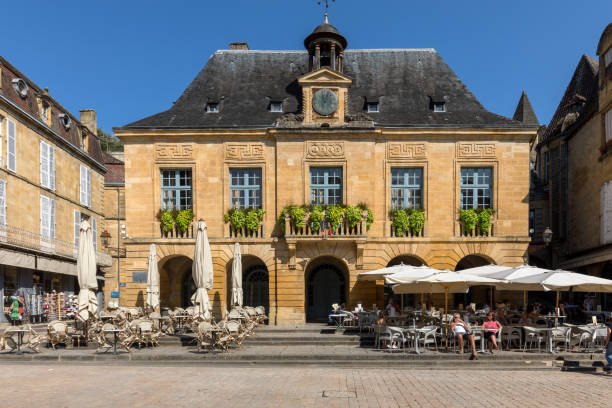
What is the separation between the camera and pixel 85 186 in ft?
104

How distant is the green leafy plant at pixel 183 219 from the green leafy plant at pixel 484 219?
1134cm

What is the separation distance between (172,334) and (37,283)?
11814 mm

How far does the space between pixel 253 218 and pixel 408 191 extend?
629cm

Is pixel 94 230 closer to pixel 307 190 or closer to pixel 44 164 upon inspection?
pixel 44 164

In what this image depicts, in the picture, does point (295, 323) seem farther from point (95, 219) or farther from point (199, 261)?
point (95, 219)

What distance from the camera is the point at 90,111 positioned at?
130 ft

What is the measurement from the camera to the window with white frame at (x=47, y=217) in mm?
25953

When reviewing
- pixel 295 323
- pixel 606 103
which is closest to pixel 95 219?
pixel 295 323

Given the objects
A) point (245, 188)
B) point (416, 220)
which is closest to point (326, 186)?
point (245, 188)

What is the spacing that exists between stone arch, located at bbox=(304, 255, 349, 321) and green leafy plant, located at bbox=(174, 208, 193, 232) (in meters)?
5.42

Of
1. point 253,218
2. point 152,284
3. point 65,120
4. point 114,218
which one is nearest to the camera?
point 152,284

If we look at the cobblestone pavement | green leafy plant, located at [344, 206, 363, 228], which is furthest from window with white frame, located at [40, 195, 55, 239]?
green leafy plant, located at [344, 206, 363, 228]

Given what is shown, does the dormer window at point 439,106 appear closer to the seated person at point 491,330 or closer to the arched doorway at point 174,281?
the seated person at point 491,330

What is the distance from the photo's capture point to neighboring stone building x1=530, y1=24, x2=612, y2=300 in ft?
71.7
